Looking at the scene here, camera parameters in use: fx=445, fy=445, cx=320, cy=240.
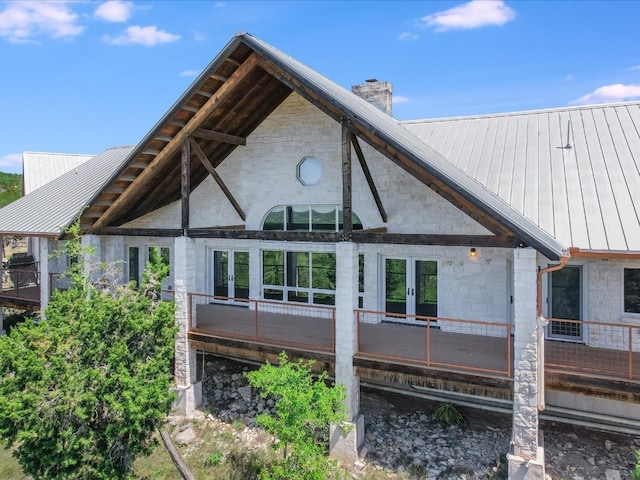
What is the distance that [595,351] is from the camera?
32.7 feet

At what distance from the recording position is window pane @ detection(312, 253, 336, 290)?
44.2 ft

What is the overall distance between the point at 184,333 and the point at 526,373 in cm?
814

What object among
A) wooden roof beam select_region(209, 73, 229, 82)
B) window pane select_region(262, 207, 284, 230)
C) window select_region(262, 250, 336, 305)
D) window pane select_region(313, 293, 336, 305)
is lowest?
window pane select_region(313, 293, 336, 305)

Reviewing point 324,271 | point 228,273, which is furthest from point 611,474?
point 228,273

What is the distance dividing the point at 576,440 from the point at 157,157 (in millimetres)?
11852

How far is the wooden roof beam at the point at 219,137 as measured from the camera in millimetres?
11227

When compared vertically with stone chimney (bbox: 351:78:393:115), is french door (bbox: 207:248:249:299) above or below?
below

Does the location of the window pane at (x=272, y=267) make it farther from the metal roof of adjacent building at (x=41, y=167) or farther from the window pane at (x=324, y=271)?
the metal roof of adjacent building at (x=41, y=167)

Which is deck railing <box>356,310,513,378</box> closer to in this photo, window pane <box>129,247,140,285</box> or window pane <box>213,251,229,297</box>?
window pane <box>213,251,229,297</box>

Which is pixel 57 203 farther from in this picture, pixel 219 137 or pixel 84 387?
pixel 84 387

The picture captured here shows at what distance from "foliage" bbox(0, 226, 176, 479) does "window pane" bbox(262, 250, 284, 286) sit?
17.9ft

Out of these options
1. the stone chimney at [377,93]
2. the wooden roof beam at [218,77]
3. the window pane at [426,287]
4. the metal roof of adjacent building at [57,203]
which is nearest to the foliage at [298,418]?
the window pane at [426,287]

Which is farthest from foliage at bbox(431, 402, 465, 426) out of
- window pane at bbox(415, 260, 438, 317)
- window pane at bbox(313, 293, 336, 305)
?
window pane at bbox(313, 293, 336, 305)

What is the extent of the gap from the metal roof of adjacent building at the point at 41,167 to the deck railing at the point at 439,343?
20.2 m
